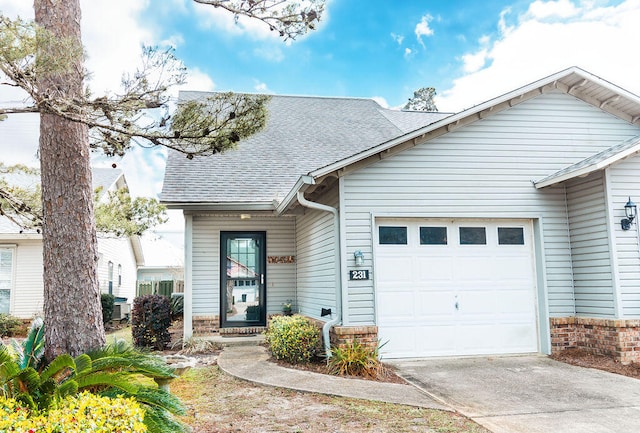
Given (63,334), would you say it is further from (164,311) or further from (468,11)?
(468,11)

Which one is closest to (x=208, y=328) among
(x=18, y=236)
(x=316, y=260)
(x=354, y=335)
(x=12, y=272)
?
(x=316, y=260)

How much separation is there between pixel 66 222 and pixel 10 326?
10.8m

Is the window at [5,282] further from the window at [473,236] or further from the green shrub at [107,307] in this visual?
the window at [473,236]

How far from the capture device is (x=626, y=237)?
7859 millimetres

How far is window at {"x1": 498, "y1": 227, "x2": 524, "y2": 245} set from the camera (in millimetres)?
8648

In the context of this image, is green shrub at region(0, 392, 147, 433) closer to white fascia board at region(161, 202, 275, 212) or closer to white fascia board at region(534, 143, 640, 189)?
white fascia board at region(161, 202, 275, 212)

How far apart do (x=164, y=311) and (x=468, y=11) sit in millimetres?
12087

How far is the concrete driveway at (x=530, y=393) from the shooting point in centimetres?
492

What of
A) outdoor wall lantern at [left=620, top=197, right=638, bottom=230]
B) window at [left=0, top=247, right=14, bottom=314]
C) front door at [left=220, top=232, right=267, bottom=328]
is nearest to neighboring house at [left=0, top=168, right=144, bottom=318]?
window at [left=0, top=247, right=14, bottom=314]

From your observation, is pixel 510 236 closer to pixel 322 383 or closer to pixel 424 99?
pixel 322 383

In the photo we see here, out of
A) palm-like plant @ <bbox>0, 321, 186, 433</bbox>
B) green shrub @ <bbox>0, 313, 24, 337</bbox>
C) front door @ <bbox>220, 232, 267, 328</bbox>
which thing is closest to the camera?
palm-like plant @ <bbox>0, 321, 186, 433</bbox>

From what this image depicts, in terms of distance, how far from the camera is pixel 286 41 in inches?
248

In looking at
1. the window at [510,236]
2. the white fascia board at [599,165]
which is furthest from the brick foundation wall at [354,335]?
the white fascia board at [599,165]

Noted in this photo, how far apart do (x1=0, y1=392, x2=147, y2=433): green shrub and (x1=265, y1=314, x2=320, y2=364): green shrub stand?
4348mm
